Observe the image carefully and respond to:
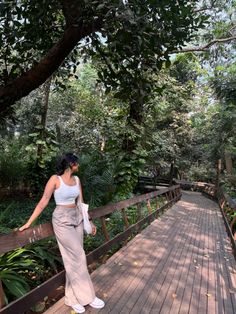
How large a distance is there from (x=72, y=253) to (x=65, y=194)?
663mm

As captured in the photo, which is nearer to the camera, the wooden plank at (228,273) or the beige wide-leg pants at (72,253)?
the beige wide-leg pants at (72,253)

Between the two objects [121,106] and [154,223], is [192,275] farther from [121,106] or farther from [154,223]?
[121,106]

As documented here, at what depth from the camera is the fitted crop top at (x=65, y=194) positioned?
11.9 ft

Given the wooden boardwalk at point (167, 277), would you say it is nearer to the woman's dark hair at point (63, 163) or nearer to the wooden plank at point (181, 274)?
the wooden plank at point (181, 274)

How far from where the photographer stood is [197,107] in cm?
2588

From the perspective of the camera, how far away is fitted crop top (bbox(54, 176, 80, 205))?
362 centimetres

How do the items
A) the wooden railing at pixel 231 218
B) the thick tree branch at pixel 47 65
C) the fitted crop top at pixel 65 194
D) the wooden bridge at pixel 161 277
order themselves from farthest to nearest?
the wooden railing at pixel 231 218 → the thick tree branch at pixel 47 65 → the wooden bridge at pixel 161 277 → the fitted crop top at pixel 65 194

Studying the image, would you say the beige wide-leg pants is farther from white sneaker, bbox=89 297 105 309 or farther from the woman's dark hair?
the woman's dark hair

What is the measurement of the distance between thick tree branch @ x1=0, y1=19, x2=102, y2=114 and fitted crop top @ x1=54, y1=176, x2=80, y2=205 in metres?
2.48

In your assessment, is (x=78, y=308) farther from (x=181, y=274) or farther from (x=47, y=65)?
(x=47, y=65)

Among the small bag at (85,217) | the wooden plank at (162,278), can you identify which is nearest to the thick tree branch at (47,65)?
the small bag at (85,217)

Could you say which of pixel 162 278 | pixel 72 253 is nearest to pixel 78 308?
pixel 72 253

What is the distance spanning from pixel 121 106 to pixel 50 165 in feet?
13.0

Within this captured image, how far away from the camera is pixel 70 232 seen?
12.1 feet
